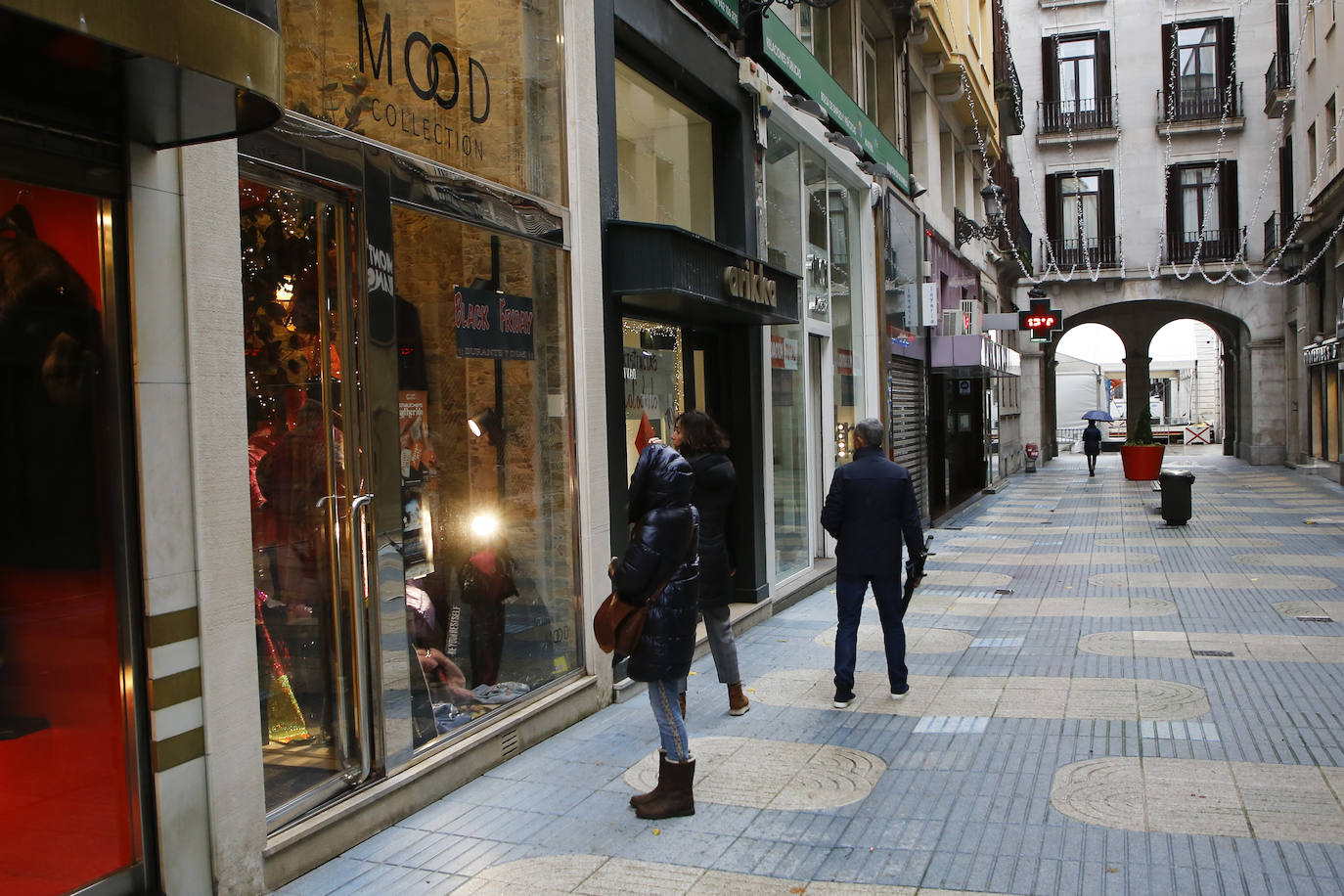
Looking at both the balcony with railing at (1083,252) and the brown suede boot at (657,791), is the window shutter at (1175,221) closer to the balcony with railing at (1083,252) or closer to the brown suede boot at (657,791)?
the balcony with railing at (1083,252)

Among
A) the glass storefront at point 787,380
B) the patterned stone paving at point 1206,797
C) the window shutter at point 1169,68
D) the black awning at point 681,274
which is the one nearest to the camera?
the patterned stone paving at point 1206,797

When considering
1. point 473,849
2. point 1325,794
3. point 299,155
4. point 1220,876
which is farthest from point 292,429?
point 1325,794

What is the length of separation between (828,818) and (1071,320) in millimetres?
38244

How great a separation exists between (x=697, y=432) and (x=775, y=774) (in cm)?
199

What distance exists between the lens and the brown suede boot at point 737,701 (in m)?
7.11

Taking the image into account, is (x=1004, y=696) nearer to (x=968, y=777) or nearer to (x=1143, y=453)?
(x=968, y=777)

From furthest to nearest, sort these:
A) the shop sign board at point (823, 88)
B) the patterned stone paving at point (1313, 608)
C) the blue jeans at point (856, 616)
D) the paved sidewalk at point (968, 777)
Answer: the shop sign board at point (823, 88) < the patterned stone paving at point (1313, 608) < the blue jeans at point (856, 616) < the paved sidewalk at point (968, 777)

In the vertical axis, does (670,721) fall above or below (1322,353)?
below

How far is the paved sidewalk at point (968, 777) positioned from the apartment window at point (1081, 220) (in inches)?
1172

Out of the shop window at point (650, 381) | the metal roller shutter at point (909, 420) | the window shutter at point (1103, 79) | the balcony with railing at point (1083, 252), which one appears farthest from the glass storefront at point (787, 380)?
the window shutter at point (1103, 79)

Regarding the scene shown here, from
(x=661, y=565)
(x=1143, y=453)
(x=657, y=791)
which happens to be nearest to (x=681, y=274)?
(x=661, y=565)

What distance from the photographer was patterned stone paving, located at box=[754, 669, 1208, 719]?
695 cm

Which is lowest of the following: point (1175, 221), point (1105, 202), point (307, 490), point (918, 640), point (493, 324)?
point (918, 640)

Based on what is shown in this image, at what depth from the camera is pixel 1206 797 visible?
526 centimetres
